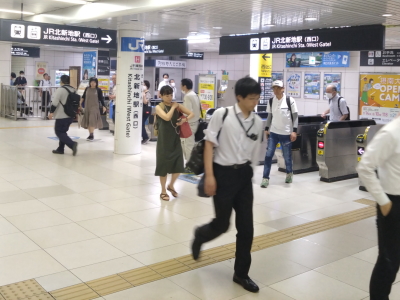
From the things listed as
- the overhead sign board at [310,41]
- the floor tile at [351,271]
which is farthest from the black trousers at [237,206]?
the overhead sign board at [310,41]

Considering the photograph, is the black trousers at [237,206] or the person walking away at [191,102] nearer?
the black trousers at [237,206]

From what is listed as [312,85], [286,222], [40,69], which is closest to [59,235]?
[286,222]

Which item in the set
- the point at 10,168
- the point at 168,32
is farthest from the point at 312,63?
the point at 10,168

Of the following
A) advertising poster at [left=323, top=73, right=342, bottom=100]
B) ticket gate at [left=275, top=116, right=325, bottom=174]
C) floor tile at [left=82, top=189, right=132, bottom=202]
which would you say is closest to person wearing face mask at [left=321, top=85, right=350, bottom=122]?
ticket gate at [left=275, top=116, right=325, bottom=174]

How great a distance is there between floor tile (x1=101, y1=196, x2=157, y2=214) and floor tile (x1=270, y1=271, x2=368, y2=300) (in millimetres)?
2531

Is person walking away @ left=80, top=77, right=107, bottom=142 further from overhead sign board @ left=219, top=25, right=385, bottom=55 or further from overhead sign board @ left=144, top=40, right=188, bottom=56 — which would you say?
overhead sign board @ left=219, top=25, right=385, bottom=55

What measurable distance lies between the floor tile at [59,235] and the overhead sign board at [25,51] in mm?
18909

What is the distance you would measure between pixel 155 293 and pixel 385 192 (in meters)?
1.81

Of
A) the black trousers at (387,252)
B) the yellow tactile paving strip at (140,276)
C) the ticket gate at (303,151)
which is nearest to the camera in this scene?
the black trousers at (387,252)

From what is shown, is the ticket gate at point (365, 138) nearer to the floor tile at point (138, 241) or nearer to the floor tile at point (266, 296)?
the floor tile at point (138, 241)

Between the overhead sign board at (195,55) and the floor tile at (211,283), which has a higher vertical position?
the overhead sign board at (195,55)

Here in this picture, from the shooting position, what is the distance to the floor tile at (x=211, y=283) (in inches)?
143

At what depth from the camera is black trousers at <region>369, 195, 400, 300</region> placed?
2.90 m

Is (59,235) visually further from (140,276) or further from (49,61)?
(49,61)
